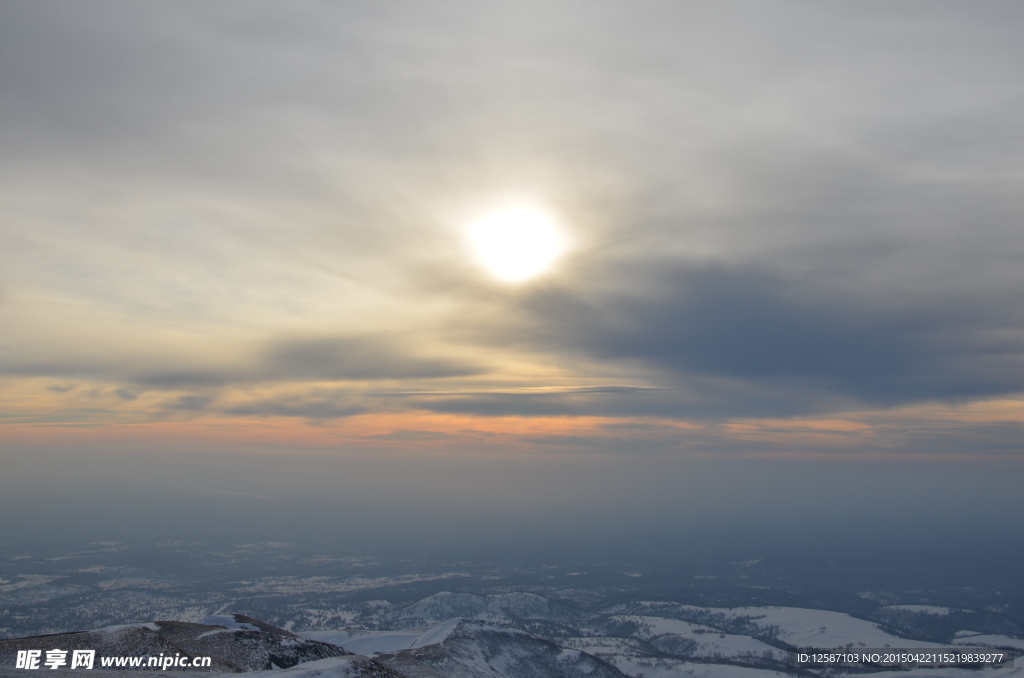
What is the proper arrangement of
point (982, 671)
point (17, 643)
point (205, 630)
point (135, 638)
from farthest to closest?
point (982, 671) → point (205, 630) → point (135, 638) → point (17, 643)

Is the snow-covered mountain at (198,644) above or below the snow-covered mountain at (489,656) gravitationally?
above

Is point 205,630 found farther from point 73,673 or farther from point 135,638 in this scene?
point 73,673

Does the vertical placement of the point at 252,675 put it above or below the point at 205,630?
above

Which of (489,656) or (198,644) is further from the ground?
(198,644)

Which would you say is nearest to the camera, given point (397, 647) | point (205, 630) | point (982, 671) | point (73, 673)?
point (73, 673)

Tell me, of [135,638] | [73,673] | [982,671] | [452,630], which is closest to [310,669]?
[73,673]

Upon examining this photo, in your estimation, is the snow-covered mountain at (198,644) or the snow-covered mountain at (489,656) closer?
the snow-covered mountain at (198,644)

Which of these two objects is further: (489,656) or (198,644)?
(489,656)

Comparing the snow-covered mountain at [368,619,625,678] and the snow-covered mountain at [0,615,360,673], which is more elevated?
the snow-covered mountain at [0,615,360,673]

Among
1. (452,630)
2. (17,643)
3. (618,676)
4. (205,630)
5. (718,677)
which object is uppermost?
(17,643)

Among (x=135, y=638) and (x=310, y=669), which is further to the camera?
(x=135, y=638)

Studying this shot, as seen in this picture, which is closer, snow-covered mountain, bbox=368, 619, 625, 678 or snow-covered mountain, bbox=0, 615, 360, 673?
snow-covered mountain, bbox=0, 615, 360, 673
